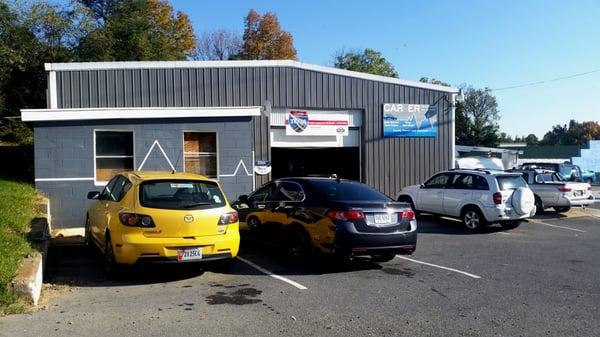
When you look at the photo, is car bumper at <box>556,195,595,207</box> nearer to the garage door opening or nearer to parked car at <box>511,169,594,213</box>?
parked car at <box>511,169,594,213</box>

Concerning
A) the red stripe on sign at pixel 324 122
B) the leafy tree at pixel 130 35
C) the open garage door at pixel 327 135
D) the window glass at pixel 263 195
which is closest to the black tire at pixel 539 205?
the open garage door at pixel 327 135

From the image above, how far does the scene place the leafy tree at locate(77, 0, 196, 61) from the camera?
96.9 feet

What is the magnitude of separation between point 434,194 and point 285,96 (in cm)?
566

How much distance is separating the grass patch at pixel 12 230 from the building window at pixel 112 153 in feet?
5.36

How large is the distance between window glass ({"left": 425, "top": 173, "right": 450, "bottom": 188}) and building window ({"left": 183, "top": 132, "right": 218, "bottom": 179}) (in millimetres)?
6146

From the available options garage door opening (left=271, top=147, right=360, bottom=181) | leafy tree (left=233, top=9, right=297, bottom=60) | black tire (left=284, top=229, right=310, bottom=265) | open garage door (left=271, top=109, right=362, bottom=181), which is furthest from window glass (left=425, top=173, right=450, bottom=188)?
leafy tree (left=233, top=9, right=297, bottom=60)

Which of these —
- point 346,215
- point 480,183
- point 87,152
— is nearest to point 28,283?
point 346,215

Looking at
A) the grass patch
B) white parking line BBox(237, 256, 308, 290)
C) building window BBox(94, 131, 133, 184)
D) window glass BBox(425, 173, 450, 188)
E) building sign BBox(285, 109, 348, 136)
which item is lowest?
white parking line BBox(237, 256, 308, 290)

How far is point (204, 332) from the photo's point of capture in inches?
222

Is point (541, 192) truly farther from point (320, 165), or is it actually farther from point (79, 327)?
point (79, 327)

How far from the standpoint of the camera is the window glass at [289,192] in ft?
30.7

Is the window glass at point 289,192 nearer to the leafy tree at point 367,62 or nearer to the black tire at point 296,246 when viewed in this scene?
the black tire at point 296,246

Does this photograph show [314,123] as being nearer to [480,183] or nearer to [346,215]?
[480,183]

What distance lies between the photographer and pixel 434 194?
615 inches
